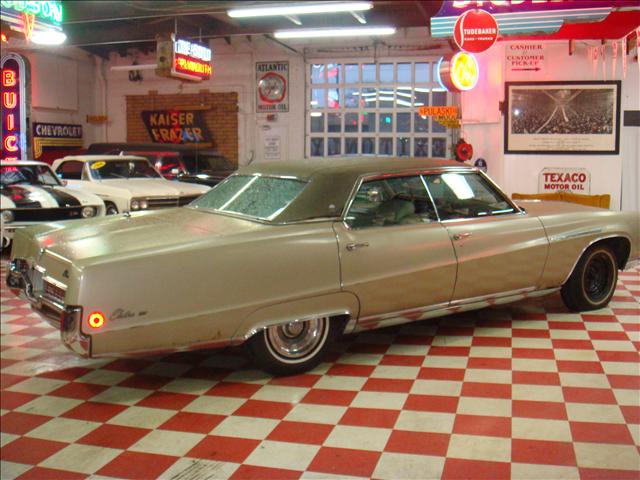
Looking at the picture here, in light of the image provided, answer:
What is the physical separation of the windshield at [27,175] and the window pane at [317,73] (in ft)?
28.1

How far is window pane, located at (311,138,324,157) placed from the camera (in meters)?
16.7

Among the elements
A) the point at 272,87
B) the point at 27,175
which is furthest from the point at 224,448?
the point at 272,87

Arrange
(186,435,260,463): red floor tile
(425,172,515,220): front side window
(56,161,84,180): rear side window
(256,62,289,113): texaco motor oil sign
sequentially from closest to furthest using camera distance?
(186,435,260,463): red floor tile < (425,172,515,220): front side window < (56,161,84,180): rear side window < (256,62,289,113): texaco motor oil sign

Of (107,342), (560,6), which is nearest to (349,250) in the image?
(107,342)

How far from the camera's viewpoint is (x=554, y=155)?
9.74 m

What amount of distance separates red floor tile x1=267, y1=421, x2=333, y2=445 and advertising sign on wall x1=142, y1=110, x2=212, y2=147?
47.0 feet

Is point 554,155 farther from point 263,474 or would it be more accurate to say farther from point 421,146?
point 263,474

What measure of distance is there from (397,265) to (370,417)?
3.62 ft

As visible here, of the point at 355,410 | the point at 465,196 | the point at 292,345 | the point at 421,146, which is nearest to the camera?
the point at 355,410

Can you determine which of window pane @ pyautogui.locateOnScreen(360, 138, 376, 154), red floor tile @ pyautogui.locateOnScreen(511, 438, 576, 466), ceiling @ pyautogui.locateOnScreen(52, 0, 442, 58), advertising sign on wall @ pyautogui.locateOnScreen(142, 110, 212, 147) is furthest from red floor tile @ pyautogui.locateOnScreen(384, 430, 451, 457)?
advertising sign on wall @ pyautogui.locateOnScreen(142, 110, 212, 147)

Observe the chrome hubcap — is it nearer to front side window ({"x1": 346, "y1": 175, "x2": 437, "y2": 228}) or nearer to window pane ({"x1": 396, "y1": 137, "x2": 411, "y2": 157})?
front side window ({"x1": 346, "y1": 175, "x2": 437, "y2": 228})

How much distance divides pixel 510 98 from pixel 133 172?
593 cm

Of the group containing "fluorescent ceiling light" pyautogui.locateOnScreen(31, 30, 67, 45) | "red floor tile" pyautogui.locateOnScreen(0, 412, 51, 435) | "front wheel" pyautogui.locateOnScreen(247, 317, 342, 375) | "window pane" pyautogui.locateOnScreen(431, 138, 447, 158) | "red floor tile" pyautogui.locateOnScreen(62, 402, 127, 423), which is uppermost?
"fluorescent ceiling light" pyautogui.locateOnScreen(31, 30, 67, 45)

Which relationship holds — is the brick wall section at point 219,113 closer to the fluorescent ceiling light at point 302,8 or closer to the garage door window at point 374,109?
the garage door window at point 374,109
